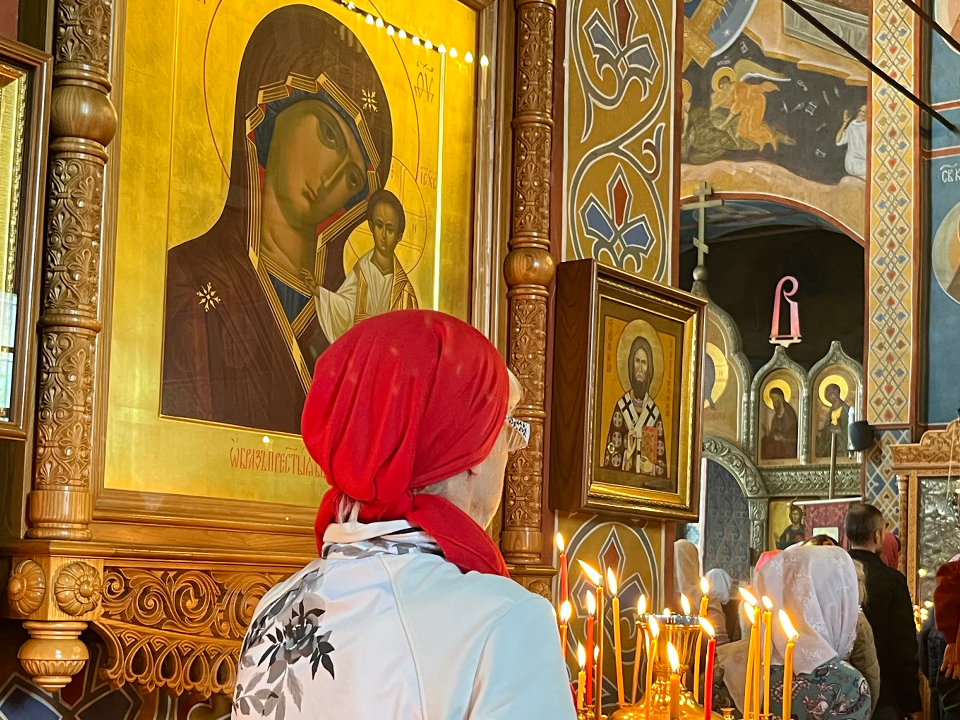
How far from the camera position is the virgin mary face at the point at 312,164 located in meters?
2.59

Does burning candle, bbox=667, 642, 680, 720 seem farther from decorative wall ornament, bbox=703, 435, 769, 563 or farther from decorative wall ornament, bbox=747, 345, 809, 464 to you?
decorative wall ornament, bbox=703, 435, 769, 563

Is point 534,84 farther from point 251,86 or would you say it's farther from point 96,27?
point 96,27

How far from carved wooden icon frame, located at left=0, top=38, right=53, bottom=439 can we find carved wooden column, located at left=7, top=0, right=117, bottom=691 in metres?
0.03

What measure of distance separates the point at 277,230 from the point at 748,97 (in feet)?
38.7

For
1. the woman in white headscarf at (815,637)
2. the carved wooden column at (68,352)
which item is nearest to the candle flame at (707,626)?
the carved wooden column at (68,352)

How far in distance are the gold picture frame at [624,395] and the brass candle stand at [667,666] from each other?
2.60 feet

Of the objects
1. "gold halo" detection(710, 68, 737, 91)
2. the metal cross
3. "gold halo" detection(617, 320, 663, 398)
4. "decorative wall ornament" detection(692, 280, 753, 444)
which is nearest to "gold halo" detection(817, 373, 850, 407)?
"decorative wall ornament" detection(692, 280, 753, 444)

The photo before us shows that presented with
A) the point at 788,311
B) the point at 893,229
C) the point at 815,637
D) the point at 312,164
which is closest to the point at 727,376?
the point at 788,311

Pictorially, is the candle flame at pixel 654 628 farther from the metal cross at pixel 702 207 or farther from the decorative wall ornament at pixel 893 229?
the metal cross at pixel 702 207

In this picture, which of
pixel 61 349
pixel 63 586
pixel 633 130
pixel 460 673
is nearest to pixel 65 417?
pixel 61 349

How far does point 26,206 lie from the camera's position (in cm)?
204

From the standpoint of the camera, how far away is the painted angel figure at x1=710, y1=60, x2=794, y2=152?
13.5 m

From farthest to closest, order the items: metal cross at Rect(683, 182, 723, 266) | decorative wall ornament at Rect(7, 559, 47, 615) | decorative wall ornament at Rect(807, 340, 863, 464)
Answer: decorative wall ornament at Rect(807, 340, 863, 464), metal cross at Rect(683, 182, 723, 266), decorative wall ornament at Rect(7, 559, 47, 615)

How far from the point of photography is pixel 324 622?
146 cm
